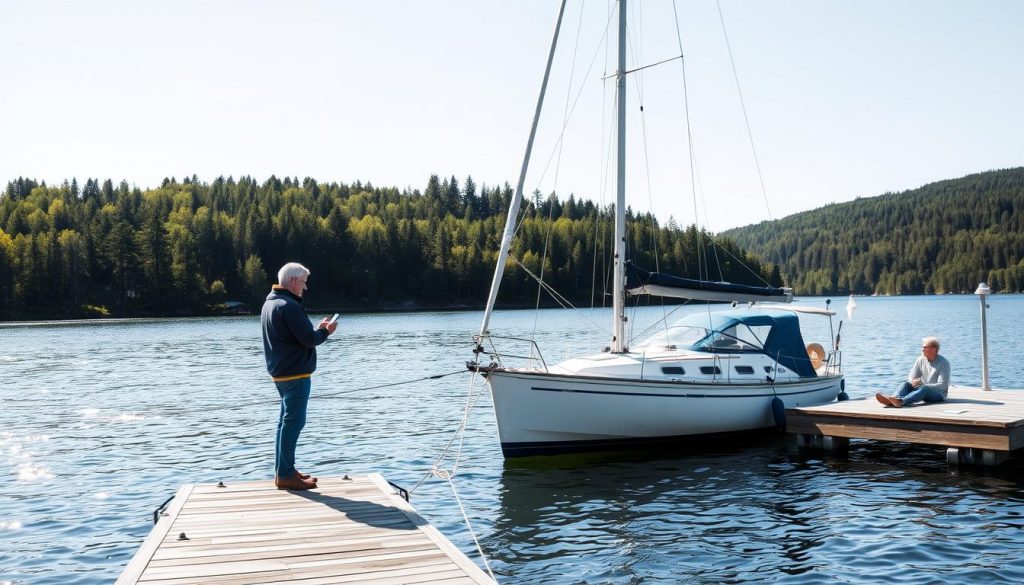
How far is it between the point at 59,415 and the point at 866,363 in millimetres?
30381

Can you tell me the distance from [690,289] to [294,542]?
507 inches

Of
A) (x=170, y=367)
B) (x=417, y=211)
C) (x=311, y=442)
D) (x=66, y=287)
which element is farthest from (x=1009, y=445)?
(x=417, y=211)

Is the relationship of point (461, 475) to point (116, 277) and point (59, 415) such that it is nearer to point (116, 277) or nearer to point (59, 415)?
point (59, 415)

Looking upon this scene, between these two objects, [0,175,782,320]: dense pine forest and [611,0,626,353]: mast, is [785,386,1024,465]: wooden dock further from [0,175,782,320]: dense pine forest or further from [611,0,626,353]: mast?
[0,175,782,320]: dense pine forest

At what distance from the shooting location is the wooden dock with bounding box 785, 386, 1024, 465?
14602mm

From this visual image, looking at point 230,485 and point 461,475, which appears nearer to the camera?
point 230,485

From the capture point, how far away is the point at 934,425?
49.5 feet

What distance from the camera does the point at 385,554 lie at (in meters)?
7.76

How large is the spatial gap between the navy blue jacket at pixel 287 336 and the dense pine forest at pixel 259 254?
315 ft

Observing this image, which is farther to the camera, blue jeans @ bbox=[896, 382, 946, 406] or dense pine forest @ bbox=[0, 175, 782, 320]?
dense pine forest @ bbox=[0, 175, 782, 320]

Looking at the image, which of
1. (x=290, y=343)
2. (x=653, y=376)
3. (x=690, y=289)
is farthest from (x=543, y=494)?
(x=690, y=289)

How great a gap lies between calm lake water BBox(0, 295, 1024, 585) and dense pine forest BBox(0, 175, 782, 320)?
8496 cm

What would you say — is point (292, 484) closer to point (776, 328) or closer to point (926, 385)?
point (776, 328)

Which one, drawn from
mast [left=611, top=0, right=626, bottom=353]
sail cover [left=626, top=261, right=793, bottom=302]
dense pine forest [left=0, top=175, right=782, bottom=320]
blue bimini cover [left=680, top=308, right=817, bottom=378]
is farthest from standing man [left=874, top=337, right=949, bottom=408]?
dense pine forest [left=0, top=175, right=782, bottom=320]
